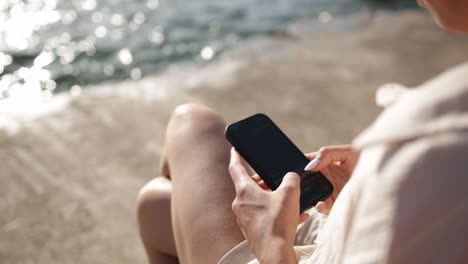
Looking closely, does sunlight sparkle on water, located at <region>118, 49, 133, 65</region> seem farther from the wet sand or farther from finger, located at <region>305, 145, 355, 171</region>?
finger, located at <region>305, 145, 355, 171</region>

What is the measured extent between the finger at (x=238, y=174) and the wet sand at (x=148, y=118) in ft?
2.81

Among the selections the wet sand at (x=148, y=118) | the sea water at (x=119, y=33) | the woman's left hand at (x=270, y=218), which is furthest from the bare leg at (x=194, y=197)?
the sea water at (x=119, y=33)

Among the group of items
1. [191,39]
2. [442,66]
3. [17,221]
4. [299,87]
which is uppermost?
[191,39]

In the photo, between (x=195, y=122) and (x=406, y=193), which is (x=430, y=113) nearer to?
(x=406, y=193)

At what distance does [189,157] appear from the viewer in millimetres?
1255

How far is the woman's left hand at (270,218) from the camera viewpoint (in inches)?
35.9

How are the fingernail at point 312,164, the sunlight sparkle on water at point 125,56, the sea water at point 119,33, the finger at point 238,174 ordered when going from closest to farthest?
the finger at point 238,174
the fingernail at point 312,164
the sea water at point 119,33
the sunlight sparkle on water at point 125,56

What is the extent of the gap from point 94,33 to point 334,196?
2.51 meters

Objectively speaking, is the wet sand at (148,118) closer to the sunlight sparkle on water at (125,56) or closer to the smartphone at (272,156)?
the sunlight sparkle on water at (125,56)

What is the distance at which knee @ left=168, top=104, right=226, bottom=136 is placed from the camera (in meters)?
1.33

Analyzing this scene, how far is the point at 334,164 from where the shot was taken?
3.97ft

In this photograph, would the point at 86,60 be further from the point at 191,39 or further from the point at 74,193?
the point at 74,193

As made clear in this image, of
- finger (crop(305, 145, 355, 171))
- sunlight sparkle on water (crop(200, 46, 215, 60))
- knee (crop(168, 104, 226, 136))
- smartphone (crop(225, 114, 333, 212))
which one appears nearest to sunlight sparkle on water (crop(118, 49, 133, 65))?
sunlight sparkle on water (crop(200, 46, 215, 60))

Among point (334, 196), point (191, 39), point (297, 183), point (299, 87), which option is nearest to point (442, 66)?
point (299, 87)
